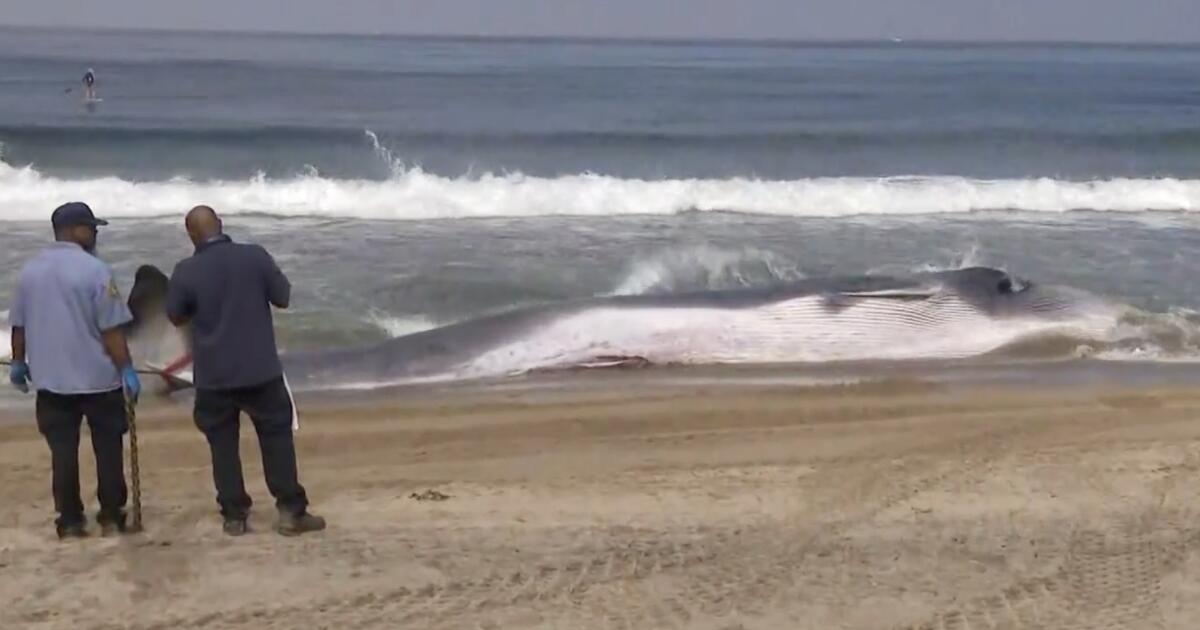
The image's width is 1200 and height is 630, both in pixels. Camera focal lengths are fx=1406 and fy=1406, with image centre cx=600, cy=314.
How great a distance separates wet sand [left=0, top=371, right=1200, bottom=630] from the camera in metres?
5.35

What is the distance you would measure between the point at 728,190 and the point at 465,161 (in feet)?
28.7

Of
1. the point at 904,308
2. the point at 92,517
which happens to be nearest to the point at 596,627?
the point at 92,517

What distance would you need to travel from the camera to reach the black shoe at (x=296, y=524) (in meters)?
6.22

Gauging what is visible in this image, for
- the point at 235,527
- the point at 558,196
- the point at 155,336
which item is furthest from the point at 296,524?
the point at 558,196

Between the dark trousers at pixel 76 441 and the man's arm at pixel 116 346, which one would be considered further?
the dark trousers at pixel 76 441

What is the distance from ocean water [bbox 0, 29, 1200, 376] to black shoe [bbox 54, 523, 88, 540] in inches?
207

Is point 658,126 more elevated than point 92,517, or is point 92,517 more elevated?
point 658,126

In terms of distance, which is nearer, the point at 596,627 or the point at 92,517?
the point at 596,627

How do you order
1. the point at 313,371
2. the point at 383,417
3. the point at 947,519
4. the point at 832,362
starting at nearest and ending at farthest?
the point at 947,519 < the point at 383,417 < the point at 313,371 < the point at 832,362

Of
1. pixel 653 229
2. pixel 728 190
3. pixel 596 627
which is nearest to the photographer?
pixel 596 627

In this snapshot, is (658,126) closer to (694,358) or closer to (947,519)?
(694,358)

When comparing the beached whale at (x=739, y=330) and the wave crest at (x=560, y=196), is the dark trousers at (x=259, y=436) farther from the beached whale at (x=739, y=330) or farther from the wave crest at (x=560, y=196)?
the wave crest at (x=560, y=196)

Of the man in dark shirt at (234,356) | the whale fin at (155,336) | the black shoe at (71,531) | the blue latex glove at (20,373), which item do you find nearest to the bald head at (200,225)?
the man in dark shirt at (234,356)

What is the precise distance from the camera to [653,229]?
65.4ft
